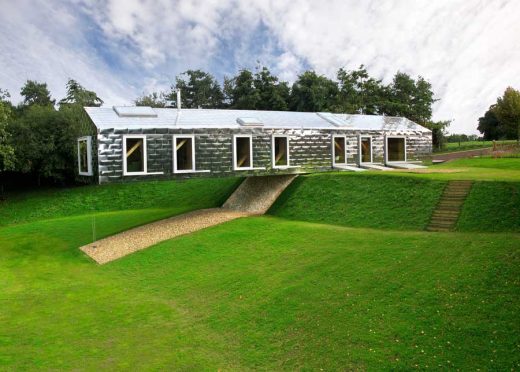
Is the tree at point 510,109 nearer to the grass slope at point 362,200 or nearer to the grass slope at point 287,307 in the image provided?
the grass slope at point 362,200

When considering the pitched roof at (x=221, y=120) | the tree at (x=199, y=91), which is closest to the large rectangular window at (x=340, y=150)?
the pitched roof at (x=221, y=120)

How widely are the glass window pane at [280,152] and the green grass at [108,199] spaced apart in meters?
10.5

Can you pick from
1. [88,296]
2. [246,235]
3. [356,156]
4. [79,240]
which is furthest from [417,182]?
[79,240]

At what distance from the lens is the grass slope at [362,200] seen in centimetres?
1928

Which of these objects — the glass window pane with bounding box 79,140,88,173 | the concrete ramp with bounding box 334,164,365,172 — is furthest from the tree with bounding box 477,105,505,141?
the glass window pane with bounding box 79,140,88,173

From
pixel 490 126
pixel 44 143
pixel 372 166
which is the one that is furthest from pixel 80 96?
pixel 490 126

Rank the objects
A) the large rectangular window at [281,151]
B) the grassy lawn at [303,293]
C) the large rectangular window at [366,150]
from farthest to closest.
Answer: the large rectangular window at [366,150] < the large rectangular window at [281,151] < the grassy lawn at [303,293]

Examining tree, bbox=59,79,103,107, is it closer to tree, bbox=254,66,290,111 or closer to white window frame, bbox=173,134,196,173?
tree, bbox=254,66,290,111

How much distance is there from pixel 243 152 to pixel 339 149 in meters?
6.17

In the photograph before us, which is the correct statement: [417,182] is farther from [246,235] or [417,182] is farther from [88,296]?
[88,296]

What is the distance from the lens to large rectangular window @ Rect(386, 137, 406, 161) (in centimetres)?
2797

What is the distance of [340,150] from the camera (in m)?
25.8

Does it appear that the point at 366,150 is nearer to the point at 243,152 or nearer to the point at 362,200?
the point at 362,200

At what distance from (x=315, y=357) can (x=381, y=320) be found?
200cm
